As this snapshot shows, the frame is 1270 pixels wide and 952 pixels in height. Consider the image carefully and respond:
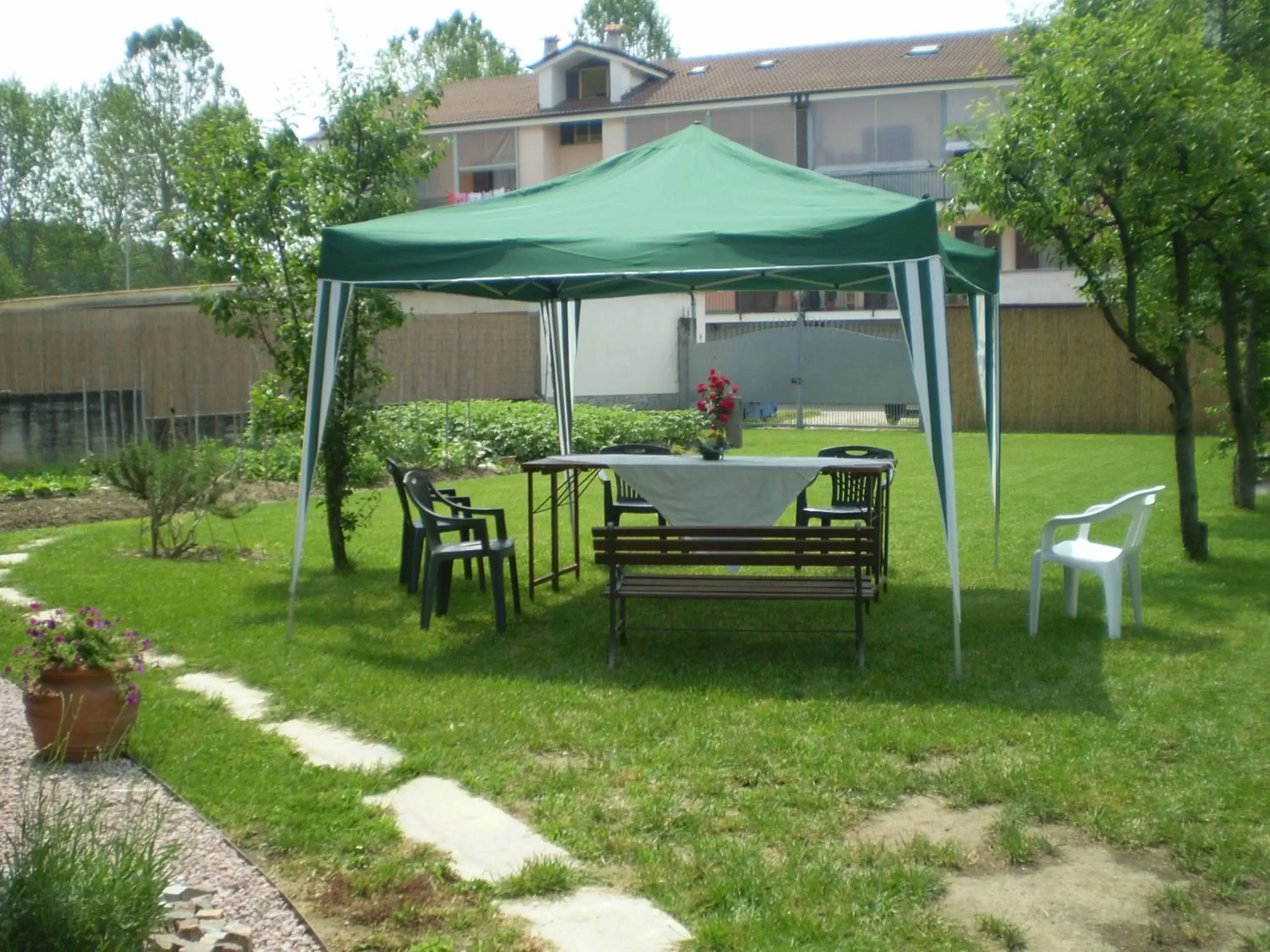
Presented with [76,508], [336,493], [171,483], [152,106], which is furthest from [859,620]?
[152,106]

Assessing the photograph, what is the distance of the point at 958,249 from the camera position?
8312 mm

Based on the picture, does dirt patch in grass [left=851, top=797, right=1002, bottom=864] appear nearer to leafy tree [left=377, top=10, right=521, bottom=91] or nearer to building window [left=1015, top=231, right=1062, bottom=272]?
building window [left=1015, top=231, right=1062, bottom=272]

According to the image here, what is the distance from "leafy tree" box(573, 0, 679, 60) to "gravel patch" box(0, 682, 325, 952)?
5422 centimetres

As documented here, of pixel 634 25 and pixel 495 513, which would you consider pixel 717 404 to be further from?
pixel 634 25

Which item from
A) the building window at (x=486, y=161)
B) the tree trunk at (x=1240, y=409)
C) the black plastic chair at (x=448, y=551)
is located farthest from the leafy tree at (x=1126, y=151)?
the building window at (x=486, y=161)

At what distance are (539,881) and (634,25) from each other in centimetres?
5721

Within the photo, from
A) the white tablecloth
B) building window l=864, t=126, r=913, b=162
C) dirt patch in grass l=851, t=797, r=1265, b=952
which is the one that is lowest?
dirt patch in grass l=851, t=797, r=1265, b=952

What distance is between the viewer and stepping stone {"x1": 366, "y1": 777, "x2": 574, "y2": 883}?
13.5 feet

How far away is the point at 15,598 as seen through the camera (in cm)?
853

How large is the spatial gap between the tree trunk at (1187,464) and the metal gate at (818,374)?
15.3 m

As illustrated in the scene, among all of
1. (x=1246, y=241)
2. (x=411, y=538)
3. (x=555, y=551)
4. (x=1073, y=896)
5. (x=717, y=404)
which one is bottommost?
(x=1073, y=896)

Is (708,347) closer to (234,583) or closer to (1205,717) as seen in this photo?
(234,583)

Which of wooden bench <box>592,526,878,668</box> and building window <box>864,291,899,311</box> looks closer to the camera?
wooden bench <box>592,526,878,668</box>

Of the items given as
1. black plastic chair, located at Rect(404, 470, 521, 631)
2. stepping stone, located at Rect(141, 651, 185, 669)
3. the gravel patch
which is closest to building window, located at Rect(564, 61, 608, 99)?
black plastic chair, located at Rect(404, 470, 521, 631)
